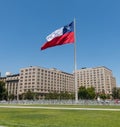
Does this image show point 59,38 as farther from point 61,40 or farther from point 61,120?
point 61,120

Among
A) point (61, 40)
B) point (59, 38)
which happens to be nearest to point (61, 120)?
point (61, 40)

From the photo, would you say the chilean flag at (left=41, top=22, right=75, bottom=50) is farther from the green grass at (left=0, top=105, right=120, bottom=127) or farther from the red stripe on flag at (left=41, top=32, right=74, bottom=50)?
the green grass at (left=0, top=105, right=120, bottom=127)

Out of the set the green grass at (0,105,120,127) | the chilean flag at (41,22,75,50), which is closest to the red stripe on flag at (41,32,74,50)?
the chilean flag at (41,22,75,50)

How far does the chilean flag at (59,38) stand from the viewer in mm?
37856

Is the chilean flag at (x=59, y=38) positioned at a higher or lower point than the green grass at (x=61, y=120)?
higher

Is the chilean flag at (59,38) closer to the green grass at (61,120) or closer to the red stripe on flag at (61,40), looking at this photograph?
the red stripe on flag at (61,40)

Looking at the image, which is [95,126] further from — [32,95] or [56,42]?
[32,95]

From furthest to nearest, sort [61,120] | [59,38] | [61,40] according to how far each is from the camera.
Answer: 1. [59,38]
2. [61,40]
3. [61,120]

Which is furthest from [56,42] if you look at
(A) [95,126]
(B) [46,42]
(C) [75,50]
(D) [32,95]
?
(D) [32,95]

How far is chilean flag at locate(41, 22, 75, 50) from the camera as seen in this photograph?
37856 millimetres

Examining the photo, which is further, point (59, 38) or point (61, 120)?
point (59, 38)

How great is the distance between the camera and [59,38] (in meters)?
38.5

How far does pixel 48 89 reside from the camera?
19888cm

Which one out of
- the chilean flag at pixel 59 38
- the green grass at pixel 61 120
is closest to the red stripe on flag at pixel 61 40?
the chilean flag at pixel 59 38
